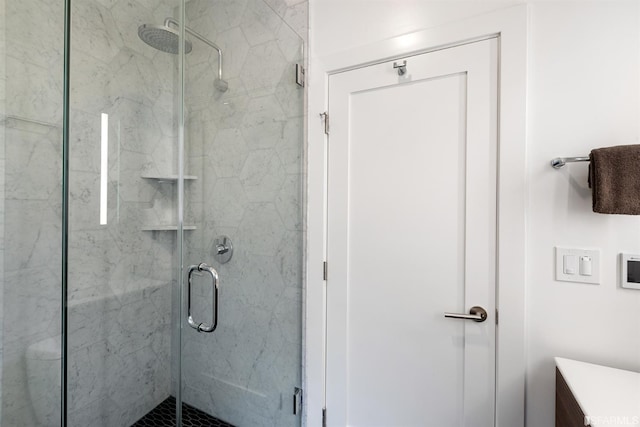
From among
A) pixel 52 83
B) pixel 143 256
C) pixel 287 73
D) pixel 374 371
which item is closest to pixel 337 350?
pixel 374 371

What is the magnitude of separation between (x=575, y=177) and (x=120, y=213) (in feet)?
5.71

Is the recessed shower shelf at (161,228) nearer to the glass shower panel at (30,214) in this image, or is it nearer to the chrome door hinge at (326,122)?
the glass shower panel at (30,214)

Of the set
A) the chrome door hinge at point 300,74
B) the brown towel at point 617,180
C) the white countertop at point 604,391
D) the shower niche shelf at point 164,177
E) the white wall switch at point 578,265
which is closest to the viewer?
the white countertop at point 604,391

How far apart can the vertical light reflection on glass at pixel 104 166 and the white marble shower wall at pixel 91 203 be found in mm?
16

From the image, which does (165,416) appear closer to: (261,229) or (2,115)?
(261,229)

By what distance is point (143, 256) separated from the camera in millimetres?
1249

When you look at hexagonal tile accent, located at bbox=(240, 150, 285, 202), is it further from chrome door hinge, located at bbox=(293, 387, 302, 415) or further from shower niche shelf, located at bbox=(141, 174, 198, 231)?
chrome door hinge, located at bbox=(293, 387, 302, 415)

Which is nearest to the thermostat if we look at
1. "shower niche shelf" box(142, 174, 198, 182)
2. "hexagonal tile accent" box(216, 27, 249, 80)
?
"shower niche shelf" box(142, 174, 198, 182)

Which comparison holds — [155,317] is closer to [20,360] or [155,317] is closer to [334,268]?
[20,360]

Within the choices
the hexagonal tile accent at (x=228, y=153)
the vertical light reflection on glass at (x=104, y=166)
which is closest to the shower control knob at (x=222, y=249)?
the hexagonal tile accent at (x=228, y=153)

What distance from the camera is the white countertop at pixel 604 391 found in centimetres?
73

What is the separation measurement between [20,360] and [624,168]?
228cm

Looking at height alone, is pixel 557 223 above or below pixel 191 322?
above

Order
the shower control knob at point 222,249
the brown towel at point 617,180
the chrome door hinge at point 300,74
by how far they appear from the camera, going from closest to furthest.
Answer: the brown towel at point 617,180, the shower control knob at point 222,249, the chrome door hinge at point 300,74
